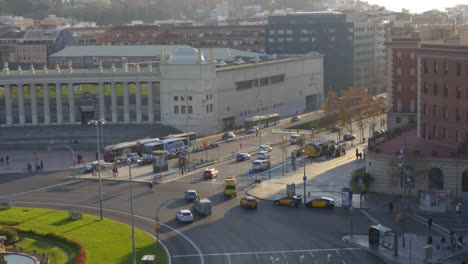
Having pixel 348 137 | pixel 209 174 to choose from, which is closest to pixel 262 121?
pixel 348 137

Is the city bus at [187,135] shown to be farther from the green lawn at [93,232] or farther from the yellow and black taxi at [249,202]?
the green lawn at [93,232]

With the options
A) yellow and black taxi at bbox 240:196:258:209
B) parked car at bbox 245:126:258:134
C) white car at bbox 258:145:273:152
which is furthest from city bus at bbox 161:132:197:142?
yellow and black taxi at bbox 240:196:258:209

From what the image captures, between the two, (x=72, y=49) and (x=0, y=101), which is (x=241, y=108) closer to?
(x=0, y=101)

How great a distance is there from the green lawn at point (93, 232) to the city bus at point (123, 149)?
22.7m

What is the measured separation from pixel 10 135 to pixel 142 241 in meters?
53.6

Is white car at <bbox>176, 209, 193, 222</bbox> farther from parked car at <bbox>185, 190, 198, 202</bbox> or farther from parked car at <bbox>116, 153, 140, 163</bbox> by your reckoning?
parked car at <bbox>116, 153, 140, 163</bbox>

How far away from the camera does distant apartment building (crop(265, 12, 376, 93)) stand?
501 feet

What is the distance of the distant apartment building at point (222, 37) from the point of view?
168625mm

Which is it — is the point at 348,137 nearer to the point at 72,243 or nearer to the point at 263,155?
the point at 263,155

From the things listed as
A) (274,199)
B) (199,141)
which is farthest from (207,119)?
(274,199)

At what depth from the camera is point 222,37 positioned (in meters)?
171

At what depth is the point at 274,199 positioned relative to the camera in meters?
66.6

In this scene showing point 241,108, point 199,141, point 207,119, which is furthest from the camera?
point 241,108

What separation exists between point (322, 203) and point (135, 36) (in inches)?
4734
